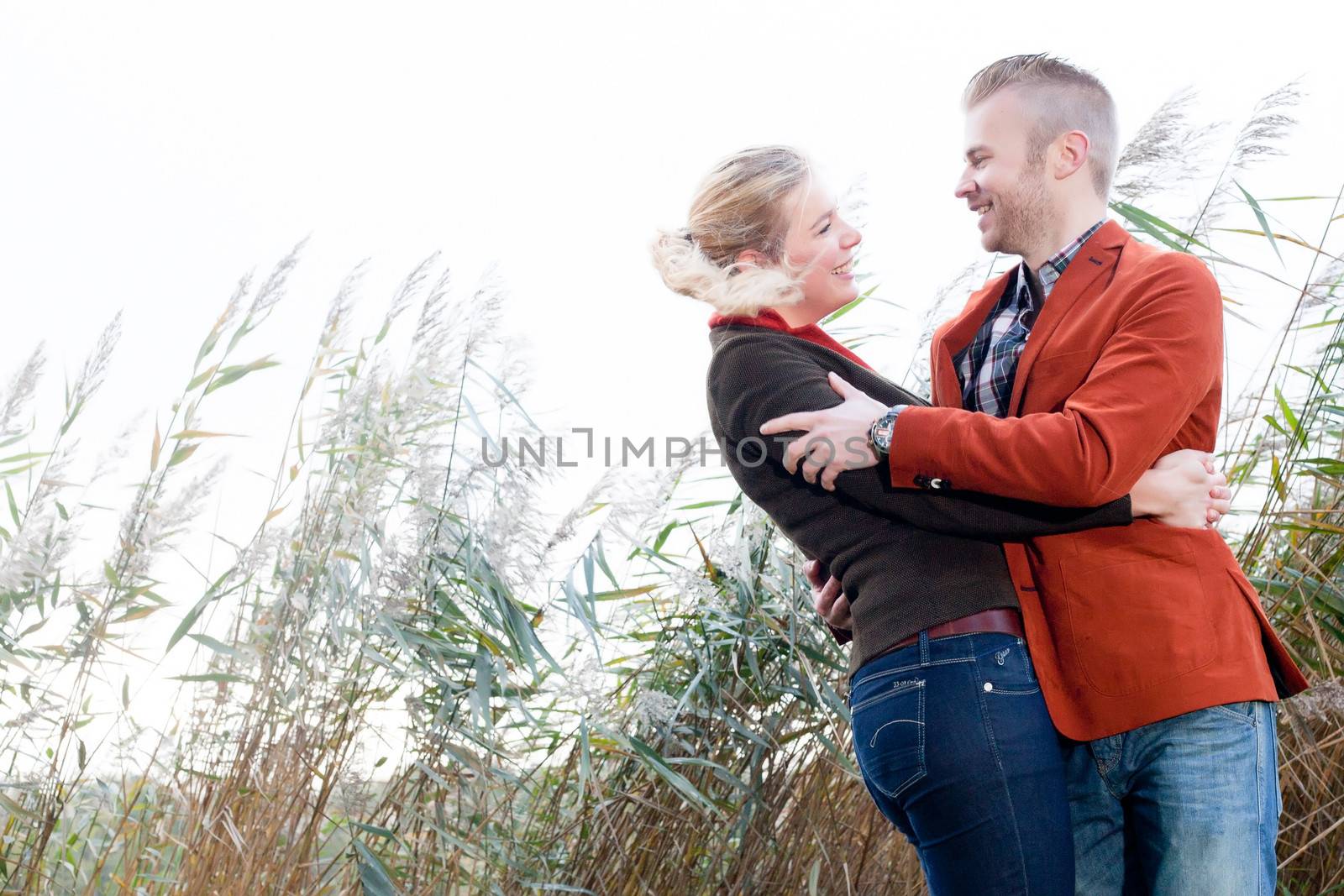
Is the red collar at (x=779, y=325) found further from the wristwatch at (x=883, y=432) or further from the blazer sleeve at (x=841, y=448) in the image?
the wristwatch at (x=883, y=432)

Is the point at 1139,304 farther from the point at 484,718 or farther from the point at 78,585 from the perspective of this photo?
the point at 78,585

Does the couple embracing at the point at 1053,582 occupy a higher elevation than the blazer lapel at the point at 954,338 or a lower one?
lower

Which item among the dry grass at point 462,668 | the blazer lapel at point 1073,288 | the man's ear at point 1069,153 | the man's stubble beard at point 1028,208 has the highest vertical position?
the man's ear at point 1069,153

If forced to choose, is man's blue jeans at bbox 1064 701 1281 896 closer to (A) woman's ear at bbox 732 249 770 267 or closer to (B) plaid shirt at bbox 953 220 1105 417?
(B) plaid shirt at bbox 953 220 1105 417

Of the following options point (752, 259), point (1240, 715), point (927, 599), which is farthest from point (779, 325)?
point (1240, 715)

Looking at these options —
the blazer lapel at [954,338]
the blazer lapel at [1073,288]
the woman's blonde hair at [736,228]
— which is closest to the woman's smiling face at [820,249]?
the woman's blonde hair at [736,228]

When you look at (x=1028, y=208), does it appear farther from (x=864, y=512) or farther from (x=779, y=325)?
(x=864, y=512)

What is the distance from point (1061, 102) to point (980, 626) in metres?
0.64

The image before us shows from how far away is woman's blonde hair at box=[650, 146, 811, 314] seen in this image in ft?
4.32

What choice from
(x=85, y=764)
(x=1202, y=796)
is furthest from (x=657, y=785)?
(x=1202, y=796)

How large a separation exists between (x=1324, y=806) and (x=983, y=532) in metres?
1.19

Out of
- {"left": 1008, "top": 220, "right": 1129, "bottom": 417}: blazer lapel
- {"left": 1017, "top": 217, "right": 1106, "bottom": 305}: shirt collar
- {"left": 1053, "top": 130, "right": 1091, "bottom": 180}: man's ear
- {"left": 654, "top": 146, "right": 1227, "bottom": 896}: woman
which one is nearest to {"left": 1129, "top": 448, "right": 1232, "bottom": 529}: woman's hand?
{"left": 654, "top": 146, "right": 1227, "bottom": 896}: woman

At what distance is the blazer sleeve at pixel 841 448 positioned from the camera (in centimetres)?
108

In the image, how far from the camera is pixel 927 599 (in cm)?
108
